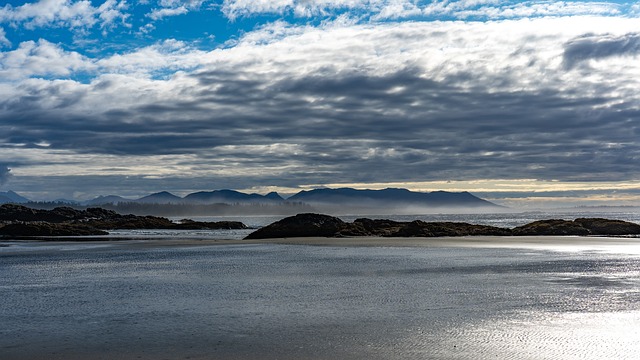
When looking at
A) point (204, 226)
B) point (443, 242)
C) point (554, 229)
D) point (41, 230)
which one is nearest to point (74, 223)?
point (204, 226)

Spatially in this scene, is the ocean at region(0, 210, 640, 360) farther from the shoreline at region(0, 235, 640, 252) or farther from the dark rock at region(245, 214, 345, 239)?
the dark rock at region(245, 214, 345, 239)

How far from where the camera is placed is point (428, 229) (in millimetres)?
67688

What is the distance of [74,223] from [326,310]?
9414 cm

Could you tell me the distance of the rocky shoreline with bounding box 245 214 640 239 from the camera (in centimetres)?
6519

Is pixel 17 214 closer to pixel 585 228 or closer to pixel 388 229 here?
pixel 388 229

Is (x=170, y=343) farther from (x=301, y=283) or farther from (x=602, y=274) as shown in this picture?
(x=602, y=274)

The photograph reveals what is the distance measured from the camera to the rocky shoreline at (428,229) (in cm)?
6519

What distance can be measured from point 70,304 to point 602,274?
2094 cm

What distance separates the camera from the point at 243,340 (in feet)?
48.0

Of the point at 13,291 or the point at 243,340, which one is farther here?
the point at 13,291

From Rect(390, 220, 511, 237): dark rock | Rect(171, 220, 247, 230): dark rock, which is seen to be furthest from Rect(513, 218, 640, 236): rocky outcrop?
Rect(171, 220, 247, 230): dark rock

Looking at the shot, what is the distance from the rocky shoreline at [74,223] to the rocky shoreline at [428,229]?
88.5ft

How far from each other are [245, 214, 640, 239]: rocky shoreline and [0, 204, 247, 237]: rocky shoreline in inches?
1062

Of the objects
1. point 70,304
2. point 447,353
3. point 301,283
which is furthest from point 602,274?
point 70,304
